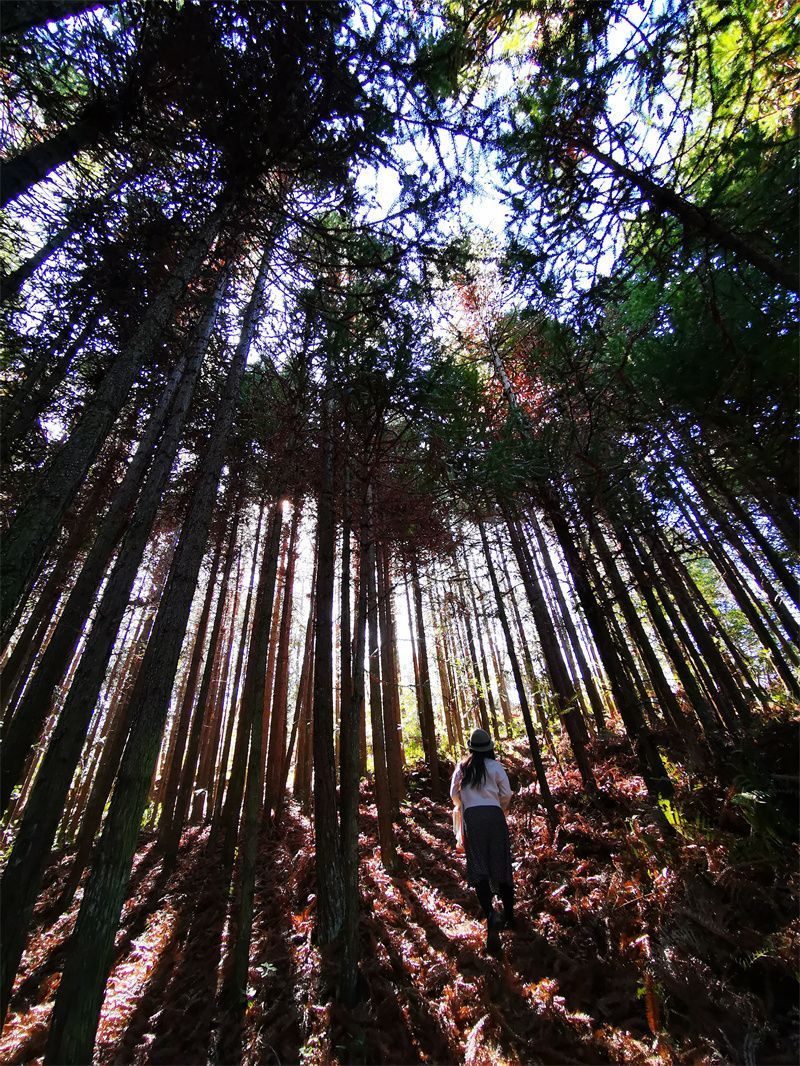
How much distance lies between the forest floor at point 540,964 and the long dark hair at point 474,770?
1.53 m

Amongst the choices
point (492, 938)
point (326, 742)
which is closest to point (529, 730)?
point (492, 938)

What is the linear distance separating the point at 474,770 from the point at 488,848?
2.46 ft

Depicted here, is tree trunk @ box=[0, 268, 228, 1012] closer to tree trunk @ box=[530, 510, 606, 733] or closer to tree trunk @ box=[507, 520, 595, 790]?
tree trunk @ box=[507, 520, 595, 790]

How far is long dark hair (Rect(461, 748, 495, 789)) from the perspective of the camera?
471cm

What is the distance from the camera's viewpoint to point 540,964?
397cm

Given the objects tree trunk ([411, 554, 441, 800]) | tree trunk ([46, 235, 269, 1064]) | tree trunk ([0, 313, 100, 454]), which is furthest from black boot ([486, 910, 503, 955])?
tree trunk ([0, 313, 100, 454])

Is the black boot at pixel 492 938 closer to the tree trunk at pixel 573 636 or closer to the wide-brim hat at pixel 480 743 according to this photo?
the wide-brim hat at pixel 480 743

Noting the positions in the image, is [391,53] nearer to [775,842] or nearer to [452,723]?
[775,842]

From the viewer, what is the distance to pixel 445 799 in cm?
1039

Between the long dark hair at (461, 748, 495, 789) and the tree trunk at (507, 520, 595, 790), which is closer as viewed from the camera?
the long dark hair at (461, 748, 495, 789)

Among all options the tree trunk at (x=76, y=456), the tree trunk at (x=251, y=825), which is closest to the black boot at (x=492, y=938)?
the tree trunk at (x=251, y=825)

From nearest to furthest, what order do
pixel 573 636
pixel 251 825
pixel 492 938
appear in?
pixel 492 938 < pixel 251 825 < pixel 573 636

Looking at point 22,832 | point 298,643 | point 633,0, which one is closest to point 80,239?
point 633,0

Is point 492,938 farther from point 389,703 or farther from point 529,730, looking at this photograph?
Answer: point 389,703
